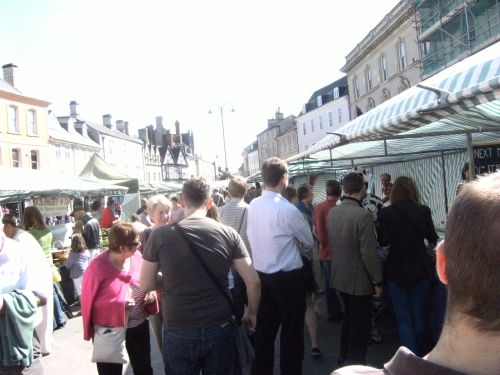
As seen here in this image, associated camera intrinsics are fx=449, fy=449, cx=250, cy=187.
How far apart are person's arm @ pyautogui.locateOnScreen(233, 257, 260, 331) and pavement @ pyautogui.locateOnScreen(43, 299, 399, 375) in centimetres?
169

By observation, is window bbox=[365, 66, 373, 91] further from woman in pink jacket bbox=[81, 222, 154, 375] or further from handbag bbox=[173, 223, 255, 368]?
handbag bbox=[173, 223, 255, 368]

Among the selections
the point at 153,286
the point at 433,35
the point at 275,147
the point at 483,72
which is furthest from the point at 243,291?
the point at 275,147

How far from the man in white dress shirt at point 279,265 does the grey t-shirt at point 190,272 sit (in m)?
1.10

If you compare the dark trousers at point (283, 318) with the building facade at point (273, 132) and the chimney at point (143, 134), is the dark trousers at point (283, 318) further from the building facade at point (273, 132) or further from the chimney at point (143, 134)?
the building facade at point (273, 132)

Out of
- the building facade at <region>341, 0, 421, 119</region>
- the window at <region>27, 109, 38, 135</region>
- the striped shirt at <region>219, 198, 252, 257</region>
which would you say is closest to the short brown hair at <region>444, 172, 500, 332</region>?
the striped shirt at <region>219, 198, 252, 257</region>

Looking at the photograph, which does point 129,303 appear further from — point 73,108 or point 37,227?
point 73,108

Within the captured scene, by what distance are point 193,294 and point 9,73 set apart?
4124 cm

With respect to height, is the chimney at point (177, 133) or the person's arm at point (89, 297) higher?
the chimney at point (177, 133)

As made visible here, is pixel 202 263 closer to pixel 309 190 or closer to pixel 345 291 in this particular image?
pixel 345 291

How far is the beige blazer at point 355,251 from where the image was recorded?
4.12 meters

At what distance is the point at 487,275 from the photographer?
86cm

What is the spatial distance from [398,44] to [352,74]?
1065 centimetres

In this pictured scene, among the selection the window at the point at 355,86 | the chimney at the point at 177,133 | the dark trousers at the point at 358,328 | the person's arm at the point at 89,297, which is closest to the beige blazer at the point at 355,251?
the dark trousers at the point at 358,328

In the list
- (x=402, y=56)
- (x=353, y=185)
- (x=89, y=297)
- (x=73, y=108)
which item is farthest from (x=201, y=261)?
(x=73, y=108)
